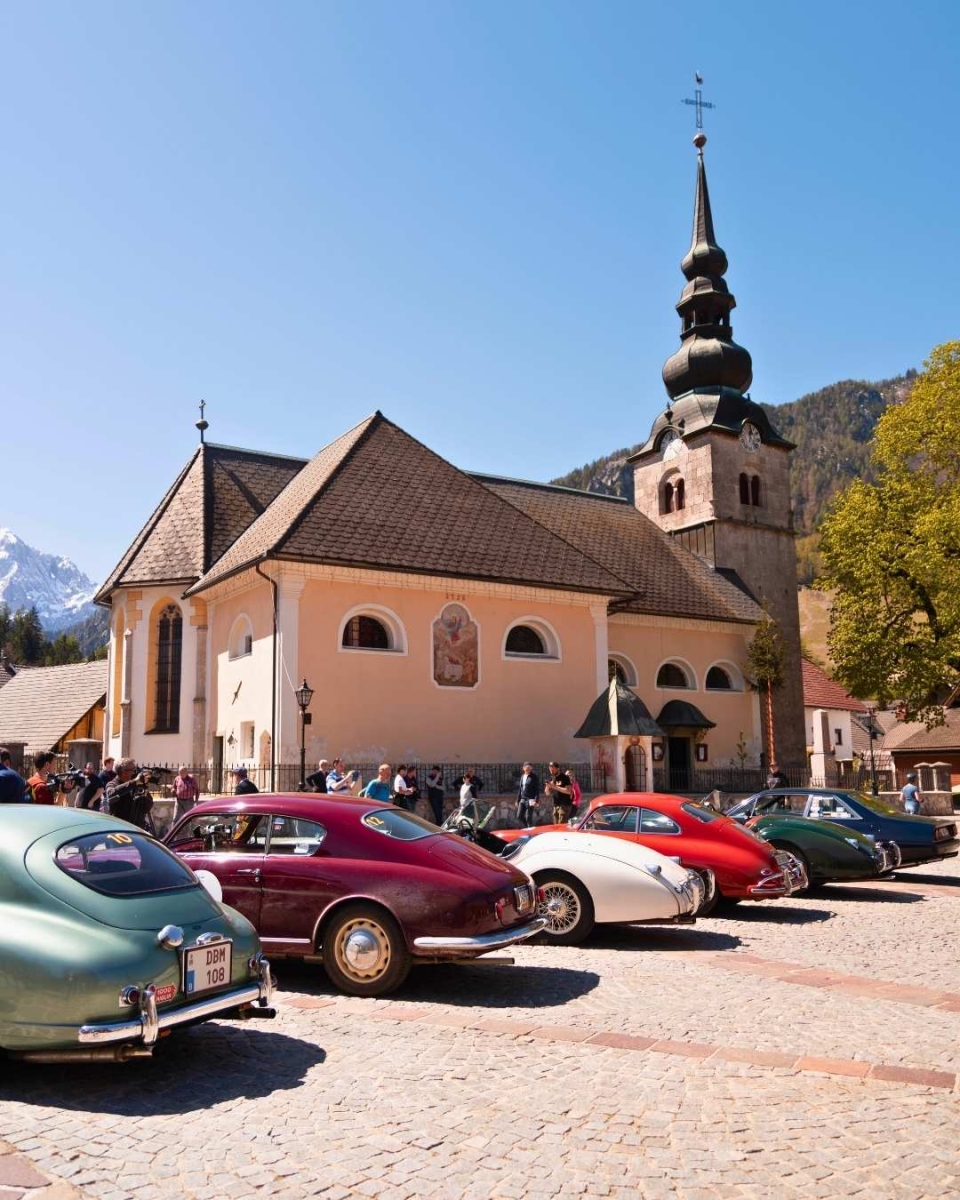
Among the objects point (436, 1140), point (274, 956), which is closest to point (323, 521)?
point (274, 956)

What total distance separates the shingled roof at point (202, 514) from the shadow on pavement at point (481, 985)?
800 inches

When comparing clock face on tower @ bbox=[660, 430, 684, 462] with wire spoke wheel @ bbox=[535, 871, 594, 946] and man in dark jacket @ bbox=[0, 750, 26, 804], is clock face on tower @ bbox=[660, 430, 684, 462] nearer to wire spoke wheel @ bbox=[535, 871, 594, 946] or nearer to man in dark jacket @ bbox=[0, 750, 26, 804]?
wire spoke wheel @ bbox=[535, 871, 594, 946]

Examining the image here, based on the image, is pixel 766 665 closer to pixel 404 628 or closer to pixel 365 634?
pixel 404 628

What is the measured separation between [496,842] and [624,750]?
12898 mm

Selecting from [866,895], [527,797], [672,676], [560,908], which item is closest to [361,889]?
[560,908]

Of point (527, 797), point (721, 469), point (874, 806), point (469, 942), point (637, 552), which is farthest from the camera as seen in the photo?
point (721, 469)

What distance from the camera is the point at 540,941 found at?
35.2ft

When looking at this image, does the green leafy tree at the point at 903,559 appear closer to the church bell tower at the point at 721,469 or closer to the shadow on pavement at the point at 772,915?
the church bell tower at the point at 721,469

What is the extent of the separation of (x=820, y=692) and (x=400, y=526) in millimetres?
38904

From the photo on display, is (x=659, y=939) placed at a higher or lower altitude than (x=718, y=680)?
lower

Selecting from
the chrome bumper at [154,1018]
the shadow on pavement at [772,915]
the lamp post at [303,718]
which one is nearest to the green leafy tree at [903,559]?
the lamp post at [303,718]

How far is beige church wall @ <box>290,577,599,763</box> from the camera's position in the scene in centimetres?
2366

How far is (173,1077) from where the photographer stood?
6051mm

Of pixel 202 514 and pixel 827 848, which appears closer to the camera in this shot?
pixel 827 848
